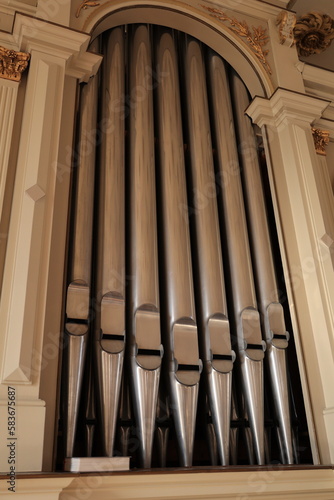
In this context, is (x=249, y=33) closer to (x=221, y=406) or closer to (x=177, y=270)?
(x=177, y=270)

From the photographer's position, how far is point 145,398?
2.72 meters

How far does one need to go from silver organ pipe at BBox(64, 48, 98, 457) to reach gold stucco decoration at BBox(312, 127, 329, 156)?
177 cm

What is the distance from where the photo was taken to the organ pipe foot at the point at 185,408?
8.96ft

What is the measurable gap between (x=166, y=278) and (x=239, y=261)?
1.77 feet

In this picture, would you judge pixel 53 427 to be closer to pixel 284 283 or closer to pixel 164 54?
pixel 284 283

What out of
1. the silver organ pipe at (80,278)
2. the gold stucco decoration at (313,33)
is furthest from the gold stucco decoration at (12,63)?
the gold stucco decoration at (313,33)

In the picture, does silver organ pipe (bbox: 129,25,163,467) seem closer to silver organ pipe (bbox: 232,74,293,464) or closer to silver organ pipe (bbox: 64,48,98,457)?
silver organ pipe (bbox: 64,48,98,457)

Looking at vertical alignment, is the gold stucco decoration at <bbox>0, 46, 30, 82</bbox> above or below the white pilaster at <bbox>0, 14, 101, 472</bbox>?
above

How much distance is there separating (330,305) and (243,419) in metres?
0.89

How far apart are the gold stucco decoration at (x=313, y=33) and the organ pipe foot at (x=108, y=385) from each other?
362 centimetres

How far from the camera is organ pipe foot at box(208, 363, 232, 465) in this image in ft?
9.22

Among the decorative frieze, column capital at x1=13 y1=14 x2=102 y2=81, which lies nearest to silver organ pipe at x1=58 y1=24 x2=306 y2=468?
column capital at x1=13 y1=14 x2=102 y2=81

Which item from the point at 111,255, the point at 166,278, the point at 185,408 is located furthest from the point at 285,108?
the point at 185,408

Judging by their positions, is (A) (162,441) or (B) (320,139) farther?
(B) (320,139)
